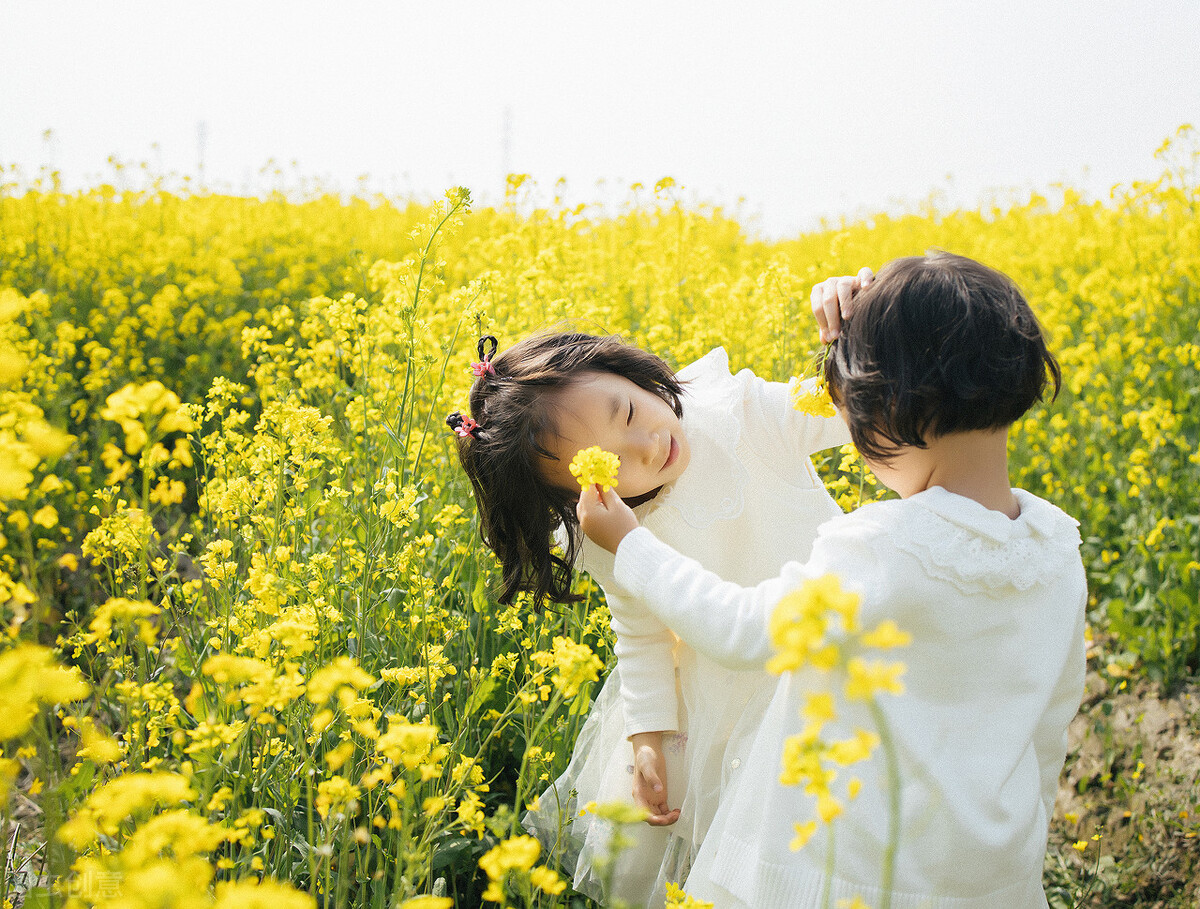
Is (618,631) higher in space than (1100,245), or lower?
lower

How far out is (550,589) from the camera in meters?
1.94

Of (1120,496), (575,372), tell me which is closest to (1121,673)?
(1120,496)

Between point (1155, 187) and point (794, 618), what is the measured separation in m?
5.05

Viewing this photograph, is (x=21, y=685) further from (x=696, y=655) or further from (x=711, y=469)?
(x=711, y=469)

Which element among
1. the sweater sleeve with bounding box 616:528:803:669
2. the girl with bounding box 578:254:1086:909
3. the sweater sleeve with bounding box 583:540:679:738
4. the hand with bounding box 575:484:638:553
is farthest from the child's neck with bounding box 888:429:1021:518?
the sweater sleeve with bounding box 583:540:679:738

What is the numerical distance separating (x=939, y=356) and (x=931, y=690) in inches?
19.0

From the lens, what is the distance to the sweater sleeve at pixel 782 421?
1956mm

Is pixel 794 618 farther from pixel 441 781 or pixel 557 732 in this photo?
pixel 557 732

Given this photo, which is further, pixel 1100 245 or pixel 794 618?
pixel 1100 245

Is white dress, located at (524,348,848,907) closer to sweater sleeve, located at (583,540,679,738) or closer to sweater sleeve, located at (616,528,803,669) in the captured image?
sweater sleeve, located at (583,540,679,738)

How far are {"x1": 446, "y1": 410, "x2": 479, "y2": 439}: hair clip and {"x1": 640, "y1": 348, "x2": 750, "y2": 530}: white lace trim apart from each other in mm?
399

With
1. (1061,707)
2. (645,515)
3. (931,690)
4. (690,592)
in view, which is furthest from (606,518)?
(1061,707)

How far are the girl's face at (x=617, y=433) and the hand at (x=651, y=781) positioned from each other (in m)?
0.48

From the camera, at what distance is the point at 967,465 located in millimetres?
1407
